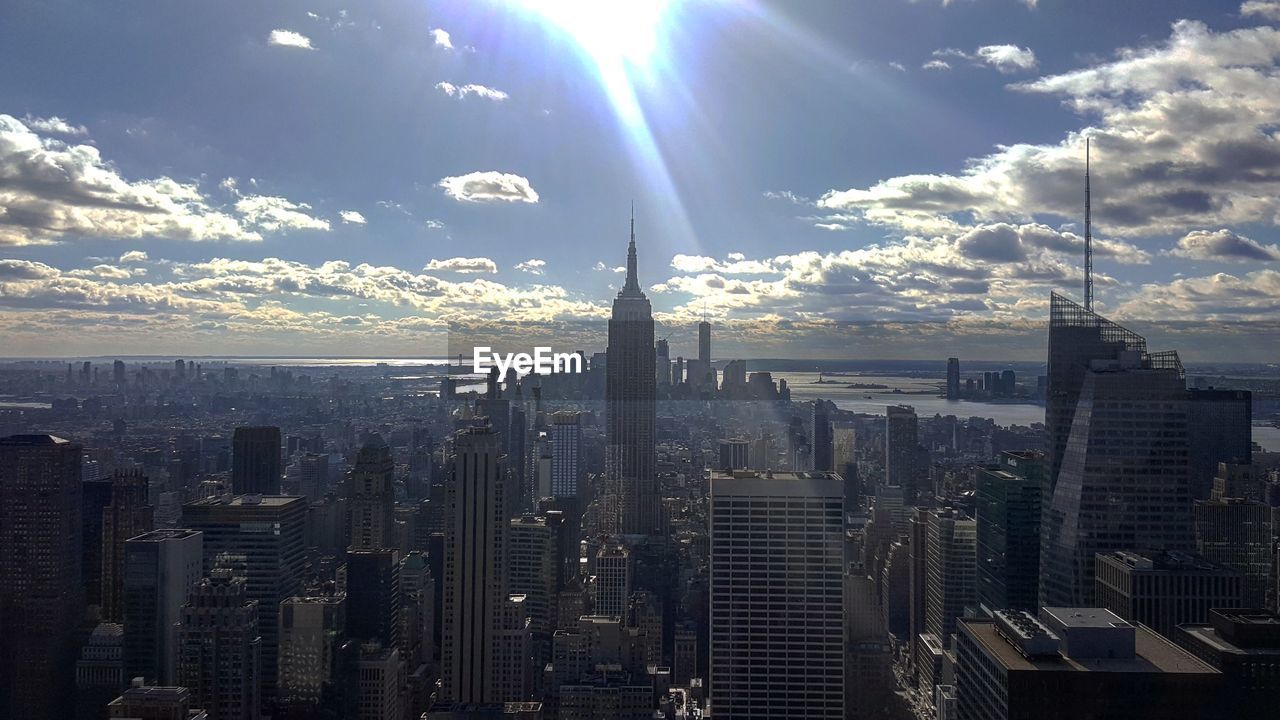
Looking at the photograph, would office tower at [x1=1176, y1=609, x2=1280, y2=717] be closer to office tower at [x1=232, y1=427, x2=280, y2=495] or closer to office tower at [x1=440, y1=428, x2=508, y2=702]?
office tower at [x1=440, y1=428, x2=508, y2=702]

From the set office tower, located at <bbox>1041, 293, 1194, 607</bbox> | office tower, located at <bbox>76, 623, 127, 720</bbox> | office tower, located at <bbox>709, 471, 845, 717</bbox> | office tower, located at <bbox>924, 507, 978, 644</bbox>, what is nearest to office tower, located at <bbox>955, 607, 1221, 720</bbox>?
office tower, located at <bbox>1041, 293, 1194, 607</bbox>

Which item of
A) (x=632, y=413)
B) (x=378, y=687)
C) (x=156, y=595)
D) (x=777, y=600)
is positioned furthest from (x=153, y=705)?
A: (x=632, y=413)

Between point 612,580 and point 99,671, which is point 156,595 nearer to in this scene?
point 99,671

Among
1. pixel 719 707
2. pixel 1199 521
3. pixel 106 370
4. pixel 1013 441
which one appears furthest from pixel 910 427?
pixel 106 370

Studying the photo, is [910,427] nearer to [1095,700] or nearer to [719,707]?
[719,707]

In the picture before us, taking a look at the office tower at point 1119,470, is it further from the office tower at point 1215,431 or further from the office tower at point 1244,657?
the office tower at point 1244,657
